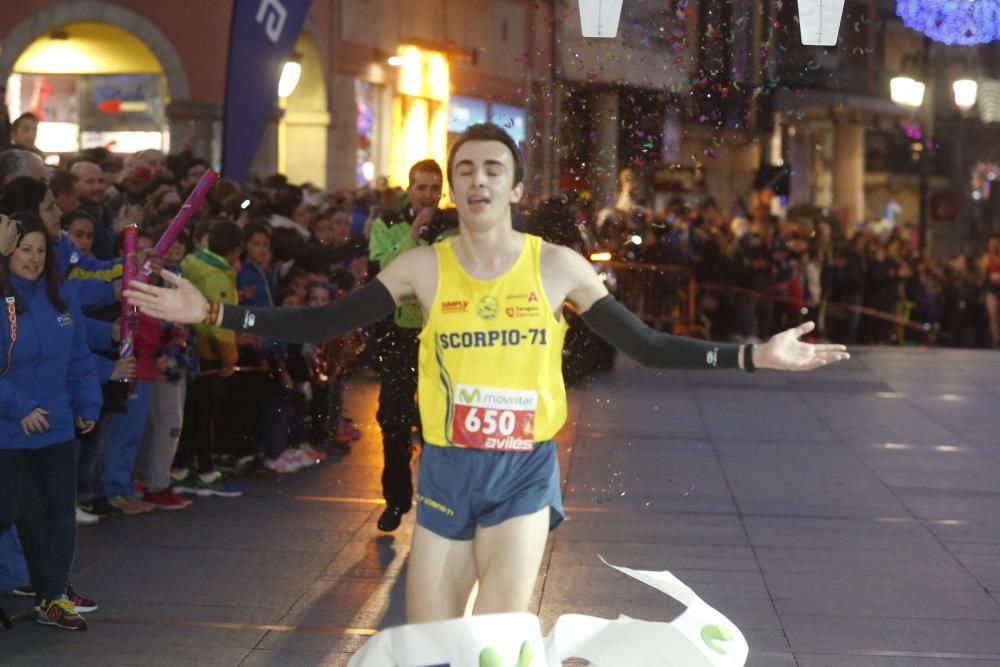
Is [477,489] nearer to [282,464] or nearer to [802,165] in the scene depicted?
[282,464]

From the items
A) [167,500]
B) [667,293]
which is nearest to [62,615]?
[167,500]

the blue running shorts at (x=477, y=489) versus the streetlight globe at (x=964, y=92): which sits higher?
the streetlight globe at (x=964, y=92)

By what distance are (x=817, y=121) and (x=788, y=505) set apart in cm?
4377

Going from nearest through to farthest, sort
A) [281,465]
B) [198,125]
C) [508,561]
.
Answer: [508,561] → [281,465] → [198,125]

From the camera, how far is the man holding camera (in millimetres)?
8664

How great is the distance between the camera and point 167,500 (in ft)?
33.0

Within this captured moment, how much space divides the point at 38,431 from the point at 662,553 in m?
3.39

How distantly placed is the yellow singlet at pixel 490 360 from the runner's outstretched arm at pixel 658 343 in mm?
158

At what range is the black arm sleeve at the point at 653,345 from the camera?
5.26 metres

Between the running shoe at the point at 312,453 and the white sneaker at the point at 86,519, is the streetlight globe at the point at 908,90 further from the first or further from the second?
the white sneaker at the point at 86,519

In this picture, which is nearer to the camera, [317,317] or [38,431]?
[317,317]

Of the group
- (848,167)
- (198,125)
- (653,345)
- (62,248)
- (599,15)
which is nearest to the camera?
(653,345)

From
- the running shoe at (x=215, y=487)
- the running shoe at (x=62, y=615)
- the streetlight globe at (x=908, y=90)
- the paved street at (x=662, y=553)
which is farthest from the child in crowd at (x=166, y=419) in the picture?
the streetlight globe at (x=908, y=90)

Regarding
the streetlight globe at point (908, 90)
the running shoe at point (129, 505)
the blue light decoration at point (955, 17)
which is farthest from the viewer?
the streetlight globe at point (908, 90)
